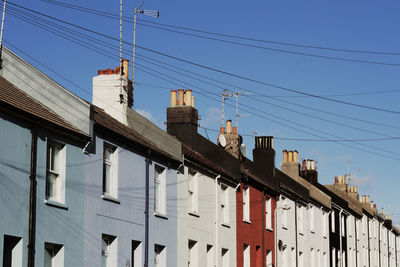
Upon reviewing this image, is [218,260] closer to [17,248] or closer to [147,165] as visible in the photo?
[147,165]

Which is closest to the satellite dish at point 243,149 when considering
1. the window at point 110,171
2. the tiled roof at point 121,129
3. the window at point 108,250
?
the tiled roof at point 121,129

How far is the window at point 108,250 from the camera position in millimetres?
22578

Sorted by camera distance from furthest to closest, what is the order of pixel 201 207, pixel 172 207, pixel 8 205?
pixel 201 207 → pixel 172 207 → pixel 8 205

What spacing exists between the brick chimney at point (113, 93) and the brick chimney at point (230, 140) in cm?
863

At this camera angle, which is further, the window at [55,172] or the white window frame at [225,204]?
the white window frame at [225,204]

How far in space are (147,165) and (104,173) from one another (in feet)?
10.4

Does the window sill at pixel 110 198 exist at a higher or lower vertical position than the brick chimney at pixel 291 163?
lower

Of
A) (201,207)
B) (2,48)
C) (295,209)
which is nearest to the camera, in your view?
(2,48)

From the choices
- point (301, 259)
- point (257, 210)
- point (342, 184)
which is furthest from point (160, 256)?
point (342, 184)

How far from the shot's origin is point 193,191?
30.3 m

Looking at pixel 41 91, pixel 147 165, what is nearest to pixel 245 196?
pixel 147 165

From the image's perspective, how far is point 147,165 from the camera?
26078mm

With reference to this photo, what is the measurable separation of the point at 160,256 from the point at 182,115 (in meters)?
9.01

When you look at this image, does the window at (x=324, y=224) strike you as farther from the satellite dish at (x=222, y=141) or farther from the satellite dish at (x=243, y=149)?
the satellite dish at (x=222, y=141)
